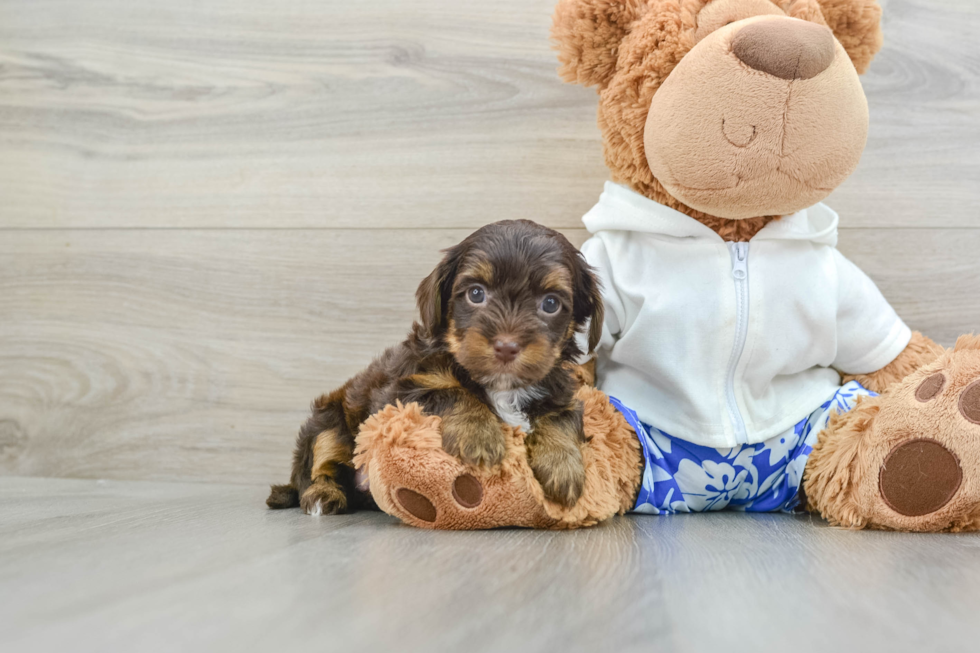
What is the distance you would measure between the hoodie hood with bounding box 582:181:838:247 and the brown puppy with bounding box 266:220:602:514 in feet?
0.82

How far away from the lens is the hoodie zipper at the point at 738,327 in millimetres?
1713

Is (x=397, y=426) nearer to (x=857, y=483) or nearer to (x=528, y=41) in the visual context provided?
(x=857, y=483)

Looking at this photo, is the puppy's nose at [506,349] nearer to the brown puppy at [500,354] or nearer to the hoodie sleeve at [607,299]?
the brown puppy at [500,354]

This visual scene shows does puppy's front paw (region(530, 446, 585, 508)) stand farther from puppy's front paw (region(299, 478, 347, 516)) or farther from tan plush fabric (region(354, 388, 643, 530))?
puppy's front paw (region(299, 478, 347, 516))

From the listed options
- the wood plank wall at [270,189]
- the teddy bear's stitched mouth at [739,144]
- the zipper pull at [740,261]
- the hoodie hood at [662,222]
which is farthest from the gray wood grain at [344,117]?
the teddy bear's stitched mouth at [739,144]

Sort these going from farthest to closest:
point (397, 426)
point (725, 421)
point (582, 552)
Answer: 1. point (725, 421)
2. point (397, 426)
3. point (582, 552)

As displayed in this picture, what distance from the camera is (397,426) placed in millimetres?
1423

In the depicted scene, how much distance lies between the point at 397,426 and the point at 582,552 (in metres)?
0.41

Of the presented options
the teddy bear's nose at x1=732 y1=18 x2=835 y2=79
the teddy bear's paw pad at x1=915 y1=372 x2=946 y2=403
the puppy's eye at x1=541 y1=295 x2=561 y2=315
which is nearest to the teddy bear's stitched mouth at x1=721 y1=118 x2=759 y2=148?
the teddy bear's nose at x1=732 y1=18 x2=835 y2=79

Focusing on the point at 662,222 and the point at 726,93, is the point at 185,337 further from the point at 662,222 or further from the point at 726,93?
the point at 726,93

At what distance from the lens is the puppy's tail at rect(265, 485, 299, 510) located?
1846 millimetres

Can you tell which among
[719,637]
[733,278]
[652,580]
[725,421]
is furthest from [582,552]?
[733,278]

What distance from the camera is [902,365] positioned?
1823 mm

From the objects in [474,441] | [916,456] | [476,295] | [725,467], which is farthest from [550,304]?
[916,456]
